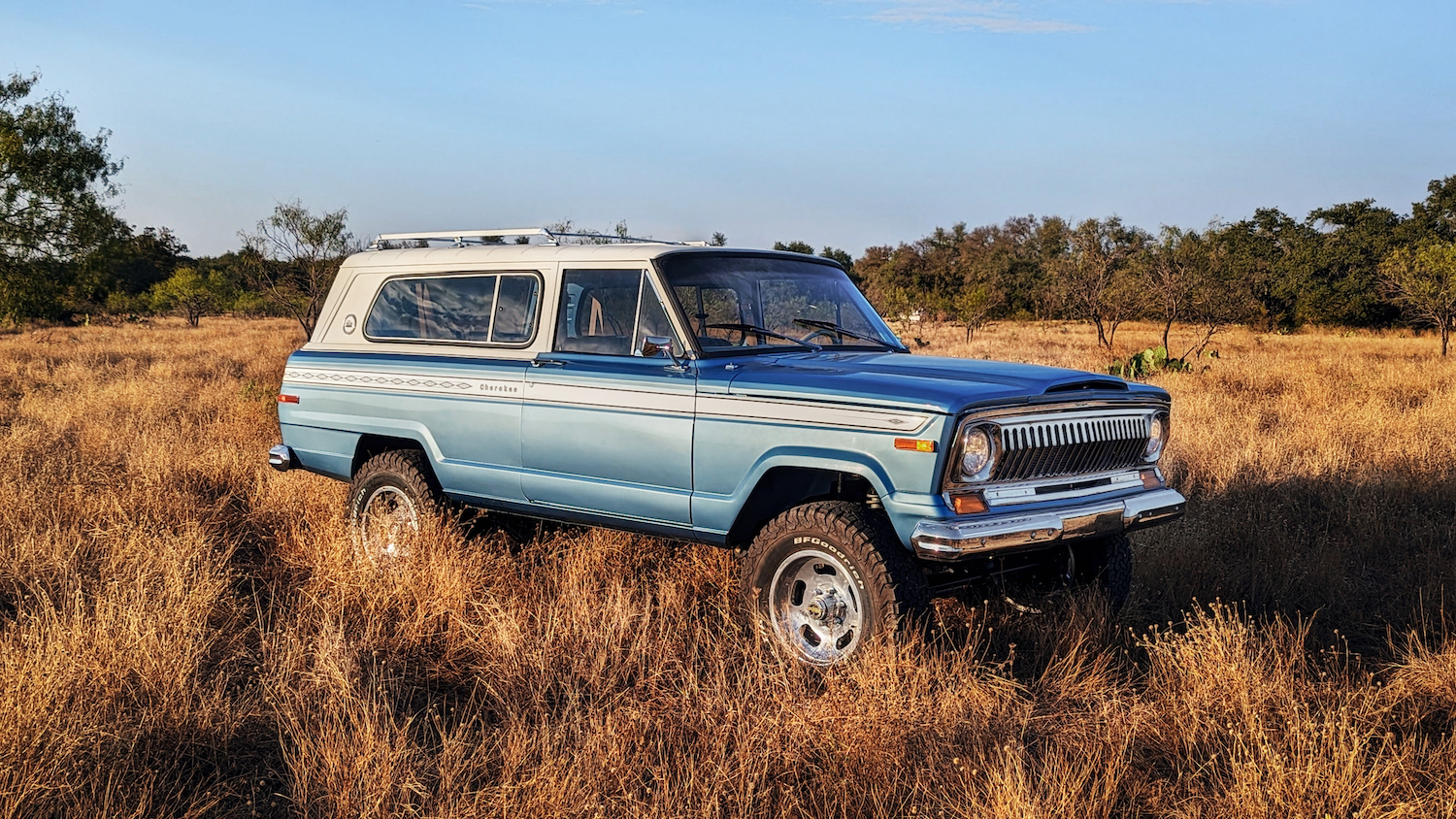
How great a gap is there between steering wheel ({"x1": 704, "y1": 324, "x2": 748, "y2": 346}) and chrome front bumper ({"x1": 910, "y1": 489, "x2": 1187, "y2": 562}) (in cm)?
152

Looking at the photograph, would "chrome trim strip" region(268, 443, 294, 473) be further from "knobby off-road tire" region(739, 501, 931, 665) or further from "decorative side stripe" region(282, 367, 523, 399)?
"knobby off-road tire" region(739, 501, 931, 665)

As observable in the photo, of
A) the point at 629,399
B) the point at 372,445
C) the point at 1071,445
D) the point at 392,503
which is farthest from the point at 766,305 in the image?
the point at 372,445

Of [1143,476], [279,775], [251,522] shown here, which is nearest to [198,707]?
[279,775]

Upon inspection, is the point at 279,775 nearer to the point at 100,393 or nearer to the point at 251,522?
the point at 251,522

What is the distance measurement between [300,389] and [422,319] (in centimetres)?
104

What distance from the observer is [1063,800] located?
3064mm

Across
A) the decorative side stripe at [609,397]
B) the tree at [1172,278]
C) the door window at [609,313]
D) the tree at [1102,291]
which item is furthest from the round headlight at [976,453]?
the tree at [1102,291]

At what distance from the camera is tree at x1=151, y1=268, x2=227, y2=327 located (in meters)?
44.4

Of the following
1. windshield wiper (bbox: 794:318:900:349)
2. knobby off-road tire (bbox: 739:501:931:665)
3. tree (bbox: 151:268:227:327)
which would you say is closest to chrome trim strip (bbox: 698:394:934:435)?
knobby off-road tire (bbox: 739:501:931:665)

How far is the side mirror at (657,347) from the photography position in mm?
4789

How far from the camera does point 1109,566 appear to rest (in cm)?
520

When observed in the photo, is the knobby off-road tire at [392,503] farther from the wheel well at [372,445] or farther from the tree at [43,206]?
the tree at [43,206]

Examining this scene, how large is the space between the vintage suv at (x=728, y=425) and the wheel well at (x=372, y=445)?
0.02m

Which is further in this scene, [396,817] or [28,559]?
[28,559]
